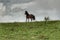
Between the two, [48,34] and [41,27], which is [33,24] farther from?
[48,34]

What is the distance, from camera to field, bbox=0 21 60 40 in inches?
658

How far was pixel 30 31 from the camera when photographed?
707 inches

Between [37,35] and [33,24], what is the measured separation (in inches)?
123

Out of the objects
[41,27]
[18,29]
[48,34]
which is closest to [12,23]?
[18,29]

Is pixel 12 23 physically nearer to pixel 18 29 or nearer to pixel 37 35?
pixel 18 29

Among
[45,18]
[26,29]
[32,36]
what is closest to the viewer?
[32,36]

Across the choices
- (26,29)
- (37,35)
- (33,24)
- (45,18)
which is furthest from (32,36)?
(45,18)

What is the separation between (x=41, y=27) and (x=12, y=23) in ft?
11.0

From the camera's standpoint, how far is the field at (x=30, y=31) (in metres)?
16.7

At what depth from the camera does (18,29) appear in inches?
727

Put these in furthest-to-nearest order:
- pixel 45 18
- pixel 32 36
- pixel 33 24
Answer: pixel 45 18, pixel 33 24, pixel 32 36

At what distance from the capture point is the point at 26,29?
18.4m

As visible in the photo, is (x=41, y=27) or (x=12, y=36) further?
(x=41, y=27)

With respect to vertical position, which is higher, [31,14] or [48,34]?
[31,14]
